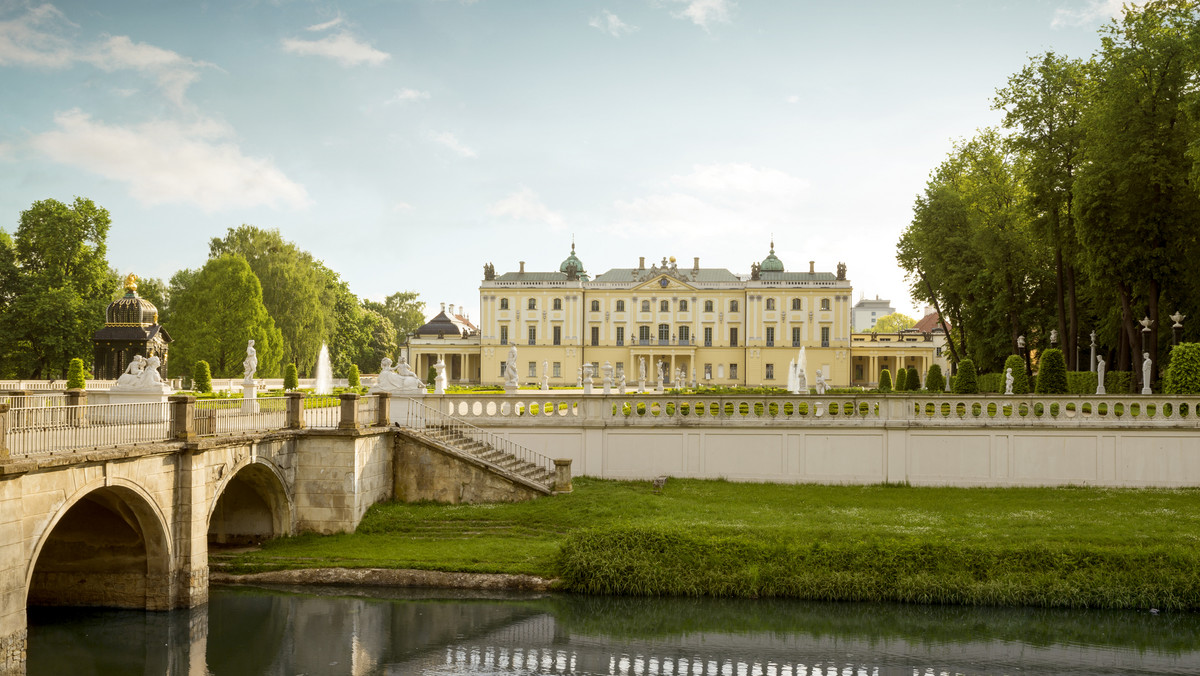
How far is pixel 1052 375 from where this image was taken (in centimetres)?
2834

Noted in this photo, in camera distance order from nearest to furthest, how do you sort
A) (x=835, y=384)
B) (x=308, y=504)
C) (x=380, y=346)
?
(x=308, y=504), (x=835, y=384), (x=380, y=346)

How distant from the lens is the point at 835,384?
78.7 m

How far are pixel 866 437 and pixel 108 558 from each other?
48.2 feet

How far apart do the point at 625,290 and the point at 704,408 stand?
60.0m

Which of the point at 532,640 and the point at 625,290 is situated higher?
the point at 625,290

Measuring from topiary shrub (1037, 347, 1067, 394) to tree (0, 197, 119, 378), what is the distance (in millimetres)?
43573

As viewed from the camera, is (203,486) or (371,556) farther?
(371,556)

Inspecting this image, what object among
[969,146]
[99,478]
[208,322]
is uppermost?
[969,146]

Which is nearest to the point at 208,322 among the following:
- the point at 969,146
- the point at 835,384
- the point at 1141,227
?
the point at 969,146

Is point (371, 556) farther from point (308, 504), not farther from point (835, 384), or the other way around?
point (835, 384)

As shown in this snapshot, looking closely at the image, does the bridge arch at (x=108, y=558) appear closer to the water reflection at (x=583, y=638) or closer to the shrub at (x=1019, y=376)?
the water reflection at (x=583, y=638)

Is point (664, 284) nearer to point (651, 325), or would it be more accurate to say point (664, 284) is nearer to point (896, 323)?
point (651, 325)

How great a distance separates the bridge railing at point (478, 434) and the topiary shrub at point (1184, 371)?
14660 mm

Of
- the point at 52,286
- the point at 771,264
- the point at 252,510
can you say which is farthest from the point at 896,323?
the point at 252,510
